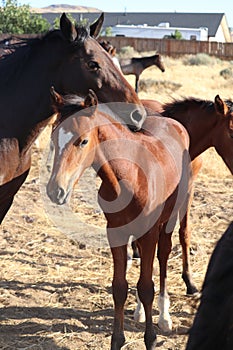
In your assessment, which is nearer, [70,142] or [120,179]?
[70,142]

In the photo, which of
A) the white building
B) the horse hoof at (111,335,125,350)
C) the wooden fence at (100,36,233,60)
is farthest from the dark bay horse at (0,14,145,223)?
the white building

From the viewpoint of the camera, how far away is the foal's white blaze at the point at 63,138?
3162 millimetres

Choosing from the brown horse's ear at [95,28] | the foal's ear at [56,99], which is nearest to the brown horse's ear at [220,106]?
the brown horse's ear at [95,28]

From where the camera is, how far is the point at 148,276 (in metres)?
3.70

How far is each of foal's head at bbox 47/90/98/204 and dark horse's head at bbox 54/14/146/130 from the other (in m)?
0.34

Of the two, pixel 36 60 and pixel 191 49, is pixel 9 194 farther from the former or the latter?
pixel 191 49

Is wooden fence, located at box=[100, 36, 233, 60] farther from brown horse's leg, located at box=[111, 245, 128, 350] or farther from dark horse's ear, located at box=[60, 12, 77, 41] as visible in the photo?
brown horse's leg, located at box=[111, 245, 128, 350]

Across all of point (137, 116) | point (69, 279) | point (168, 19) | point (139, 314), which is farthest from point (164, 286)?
point (168, 19)

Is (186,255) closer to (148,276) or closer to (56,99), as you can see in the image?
(148,276)

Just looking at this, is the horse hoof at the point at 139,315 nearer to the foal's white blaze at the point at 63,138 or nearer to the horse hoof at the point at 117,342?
the horse hoof at the point at 117,342

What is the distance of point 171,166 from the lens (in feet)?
13.4

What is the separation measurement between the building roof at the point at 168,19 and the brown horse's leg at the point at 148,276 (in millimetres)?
59093

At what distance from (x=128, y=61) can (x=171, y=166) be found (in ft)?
17.3

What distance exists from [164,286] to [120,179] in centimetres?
121
